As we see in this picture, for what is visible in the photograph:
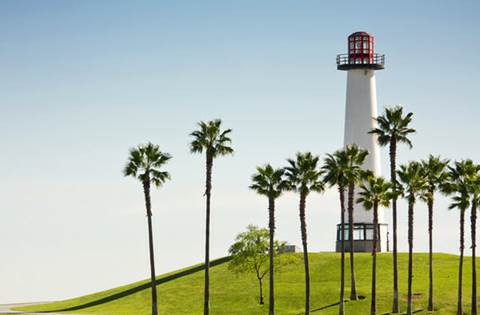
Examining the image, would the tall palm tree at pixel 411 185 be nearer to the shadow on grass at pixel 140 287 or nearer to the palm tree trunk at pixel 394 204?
the palm tree trunk at pixel 394 204

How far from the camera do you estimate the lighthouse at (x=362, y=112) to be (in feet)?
474

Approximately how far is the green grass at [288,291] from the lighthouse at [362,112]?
5.67m

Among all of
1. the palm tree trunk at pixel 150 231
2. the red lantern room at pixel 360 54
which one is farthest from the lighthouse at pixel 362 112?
the palm tree trunk at pixel 150 231

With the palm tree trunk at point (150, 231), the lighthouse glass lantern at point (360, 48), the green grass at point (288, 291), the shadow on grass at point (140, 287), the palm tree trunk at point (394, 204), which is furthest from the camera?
the lighthouse glass lantern at point (360, 48)

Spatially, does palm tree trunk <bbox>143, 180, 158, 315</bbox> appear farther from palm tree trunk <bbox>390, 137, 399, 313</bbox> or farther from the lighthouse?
the lighthouse

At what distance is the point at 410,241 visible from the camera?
10588 cm

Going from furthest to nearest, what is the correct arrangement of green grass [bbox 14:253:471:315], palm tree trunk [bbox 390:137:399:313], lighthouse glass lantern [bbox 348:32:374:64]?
lighthouse glass lantern [bbox 348:32:374:64]
green grass [bbox 14:253:471:315]
palm tree trunk [bbox 390:137:399:313]

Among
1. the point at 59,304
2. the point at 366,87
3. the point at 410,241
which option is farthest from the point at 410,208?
the point at 59,304

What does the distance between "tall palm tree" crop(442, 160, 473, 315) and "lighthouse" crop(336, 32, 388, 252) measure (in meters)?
32.9

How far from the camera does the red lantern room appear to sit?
483 ft

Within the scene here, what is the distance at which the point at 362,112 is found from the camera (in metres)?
146

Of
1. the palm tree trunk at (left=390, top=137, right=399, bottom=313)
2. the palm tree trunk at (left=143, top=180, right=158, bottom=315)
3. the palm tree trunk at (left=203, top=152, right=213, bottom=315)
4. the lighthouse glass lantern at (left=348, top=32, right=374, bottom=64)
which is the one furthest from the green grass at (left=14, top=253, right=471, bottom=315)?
the lighthouse glass lantern at (left=348, top=32, right=374, bottom=64)

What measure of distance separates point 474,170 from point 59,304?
6838 cm

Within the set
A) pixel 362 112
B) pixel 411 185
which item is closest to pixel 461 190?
pixel 411 185
